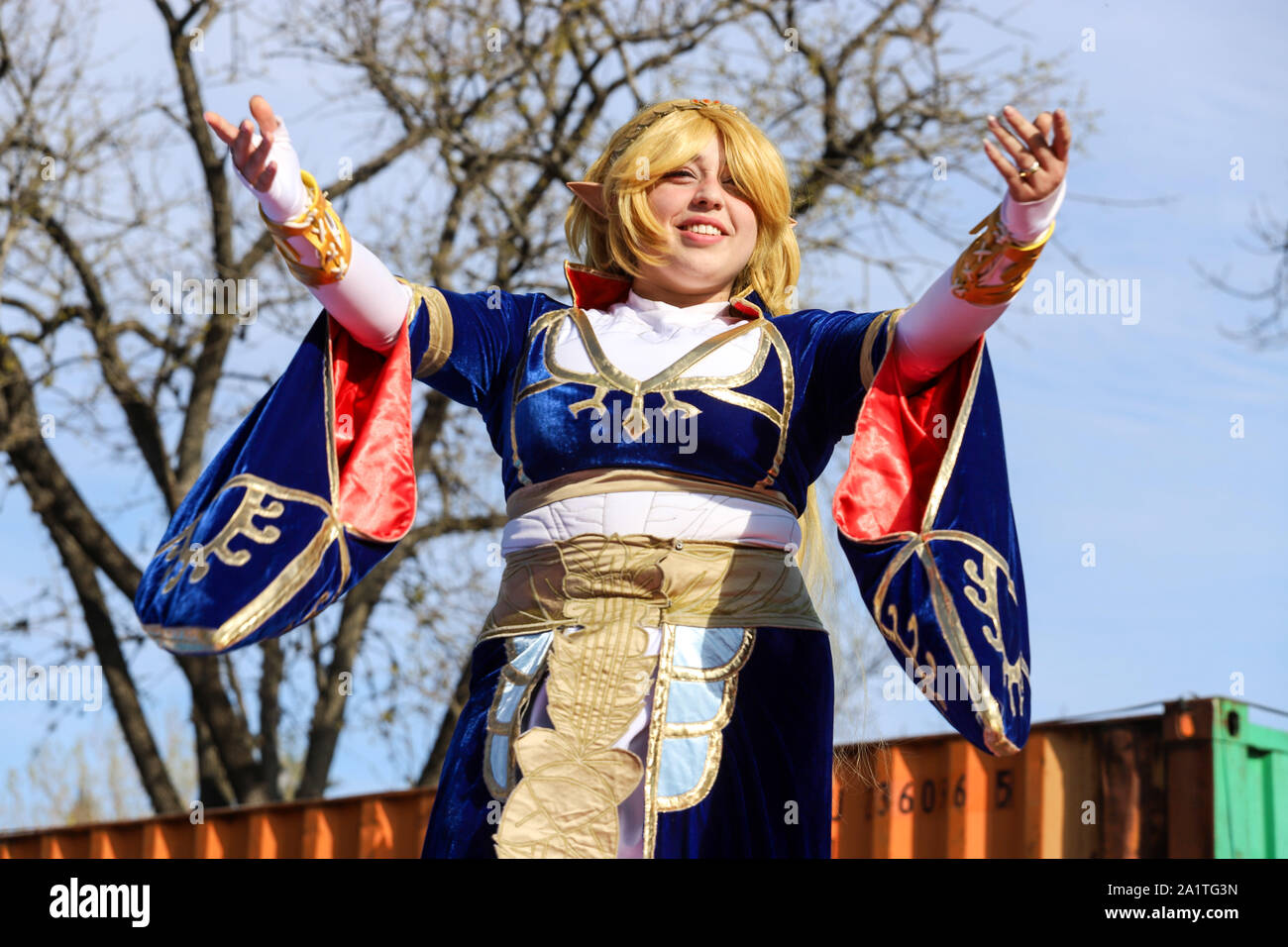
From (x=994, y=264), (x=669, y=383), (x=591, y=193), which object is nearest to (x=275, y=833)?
(x=591, y=193)

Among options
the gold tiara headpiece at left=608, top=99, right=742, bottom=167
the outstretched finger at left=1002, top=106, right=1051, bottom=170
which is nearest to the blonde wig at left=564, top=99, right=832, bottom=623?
the gold tiara headpiece at left=608, top=99, right=742, bottom=167

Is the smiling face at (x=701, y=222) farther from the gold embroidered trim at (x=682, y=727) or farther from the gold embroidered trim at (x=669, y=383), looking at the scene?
the gold embroidered trim at (x=682, y=727)

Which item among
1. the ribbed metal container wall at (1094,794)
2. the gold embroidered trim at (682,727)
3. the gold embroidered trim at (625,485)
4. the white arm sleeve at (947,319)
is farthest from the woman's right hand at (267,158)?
the ribbed metal container wall at (1094,794)

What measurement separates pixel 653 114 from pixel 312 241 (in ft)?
2.53

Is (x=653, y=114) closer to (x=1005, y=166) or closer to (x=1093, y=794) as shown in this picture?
(x=1005, y=166)

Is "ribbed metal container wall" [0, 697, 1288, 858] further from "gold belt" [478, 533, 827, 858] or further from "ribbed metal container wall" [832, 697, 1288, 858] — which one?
"gold belt" [478, 533, 827, 858]

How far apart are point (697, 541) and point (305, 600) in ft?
2.10

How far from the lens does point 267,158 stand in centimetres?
262

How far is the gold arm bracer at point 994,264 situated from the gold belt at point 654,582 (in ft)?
1.80

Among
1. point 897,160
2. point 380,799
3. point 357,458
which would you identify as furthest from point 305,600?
point 897,160

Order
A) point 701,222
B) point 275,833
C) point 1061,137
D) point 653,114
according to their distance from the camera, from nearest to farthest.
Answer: point 1061,137
point 701,222
point 653,114
point 275,833

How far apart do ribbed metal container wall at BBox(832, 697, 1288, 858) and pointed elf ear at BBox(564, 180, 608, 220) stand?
2.84 meters

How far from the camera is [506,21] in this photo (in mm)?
10086
